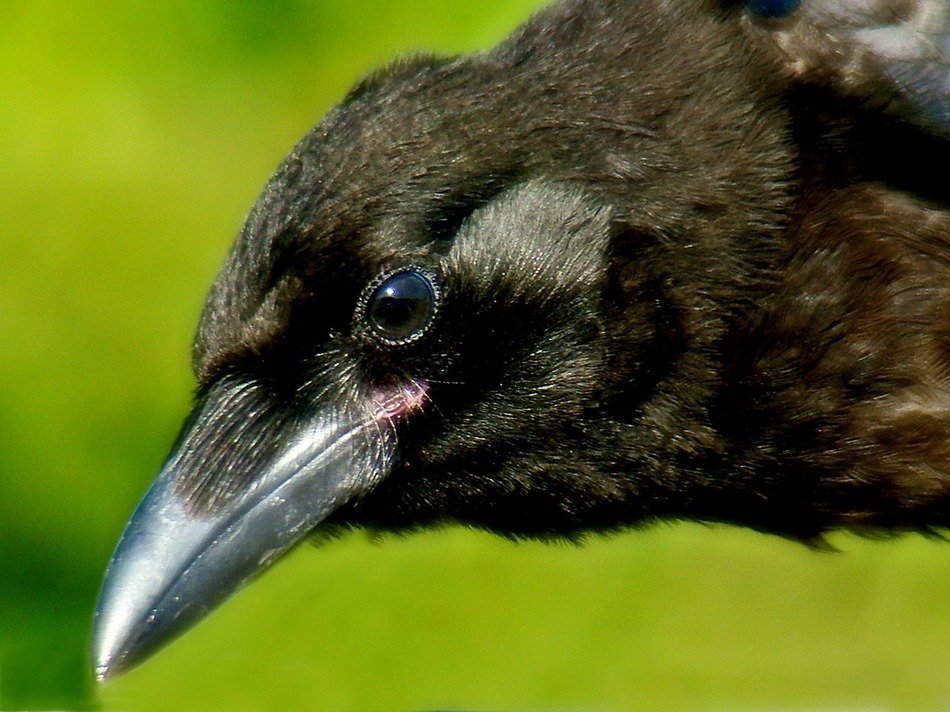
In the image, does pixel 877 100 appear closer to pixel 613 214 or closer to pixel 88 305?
pixel 613 214

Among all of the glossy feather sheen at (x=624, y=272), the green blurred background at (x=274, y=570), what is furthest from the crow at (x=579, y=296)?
the green blurred background at (x=274, y=570)

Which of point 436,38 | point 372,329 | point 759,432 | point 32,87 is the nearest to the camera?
point 372,329

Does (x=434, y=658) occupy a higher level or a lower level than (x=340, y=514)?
lower

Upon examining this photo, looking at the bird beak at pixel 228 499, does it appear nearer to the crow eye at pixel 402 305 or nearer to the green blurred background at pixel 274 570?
the crow eye at pixel 402 305

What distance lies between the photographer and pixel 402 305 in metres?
3.16

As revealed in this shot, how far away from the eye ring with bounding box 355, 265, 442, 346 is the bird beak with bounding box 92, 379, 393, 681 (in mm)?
166

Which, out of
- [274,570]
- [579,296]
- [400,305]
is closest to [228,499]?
[400,305]

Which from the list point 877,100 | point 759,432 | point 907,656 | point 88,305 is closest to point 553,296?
point 759,432

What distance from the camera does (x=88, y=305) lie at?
6035mm

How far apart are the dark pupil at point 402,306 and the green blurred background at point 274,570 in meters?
1.73

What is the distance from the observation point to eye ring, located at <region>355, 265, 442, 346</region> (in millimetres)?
3145

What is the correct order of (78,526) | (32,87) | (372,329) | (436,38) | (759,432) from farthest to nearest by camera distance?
1. (32,87)
2. (436,38)
3. (78,526)
4. (759,432)
5. (372,329)

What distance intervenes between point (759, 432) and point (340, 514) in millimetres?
855

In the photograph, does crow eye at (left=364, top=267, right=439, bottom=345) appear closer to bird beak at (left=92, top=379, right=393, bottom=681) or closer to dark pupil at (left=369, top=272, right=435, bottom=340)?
dark pupil at (left=369, top=272, right=435, bottom=340)
